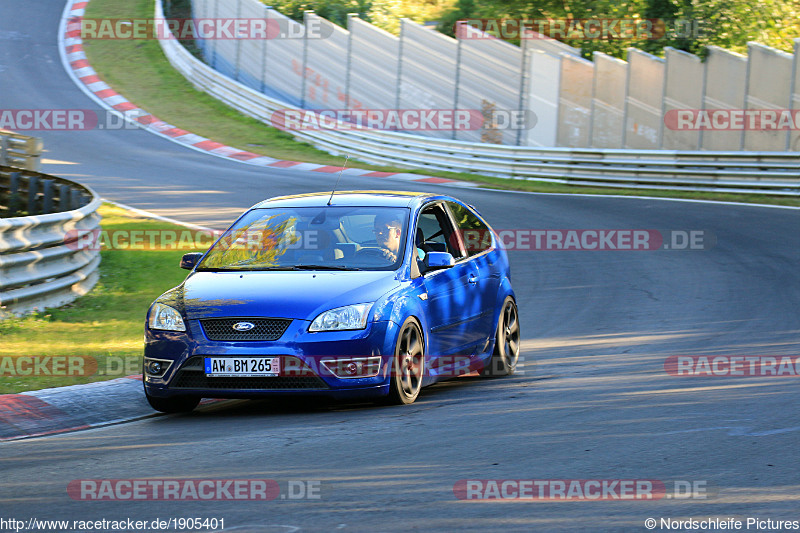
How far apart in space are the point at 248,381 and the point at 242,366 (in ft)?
0.37

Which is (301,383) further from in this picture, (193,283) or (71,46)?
(71,46)

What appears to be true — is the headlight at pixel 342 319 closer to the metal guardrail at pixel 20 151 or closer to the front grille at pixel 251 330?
the front grille at pixel 251 330

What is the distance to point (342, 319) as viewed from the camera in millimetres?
A: 7215

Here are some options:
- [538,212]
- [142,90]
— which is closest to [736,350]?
[538,212]

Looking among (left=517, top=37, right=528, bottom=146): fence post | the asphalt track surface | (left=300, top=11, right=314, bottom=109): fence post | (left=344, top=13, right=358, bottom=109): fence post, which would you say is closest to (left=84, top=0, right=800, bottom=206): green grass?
(left=300, top=11, right=314, bottom=109): fence post

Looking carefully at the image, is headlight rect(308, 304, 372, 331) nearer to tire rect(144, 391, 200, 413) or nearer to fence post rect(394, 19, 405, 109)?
tire rect(144, 391, 200, 413)

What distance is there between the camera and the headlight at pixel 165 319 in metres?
7.34

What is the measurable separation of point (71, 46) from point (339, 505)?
128ft

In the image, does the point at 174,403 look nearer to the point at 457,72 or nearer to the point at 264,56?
the point at 457,72

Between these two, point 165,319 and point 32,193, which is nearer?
point 165,319

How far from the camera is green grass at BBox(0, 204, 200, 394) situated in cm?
897

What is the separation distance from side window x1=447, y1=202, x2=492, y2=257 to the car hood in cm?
158

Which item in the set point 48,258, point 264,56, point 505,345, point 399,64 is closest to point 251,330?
point 505,345

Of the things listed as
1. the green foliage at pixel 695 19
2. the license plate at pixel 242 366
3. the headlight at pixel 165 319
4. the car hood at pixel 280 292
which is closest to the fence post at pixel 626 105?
the green foliage at pixel 695 19
